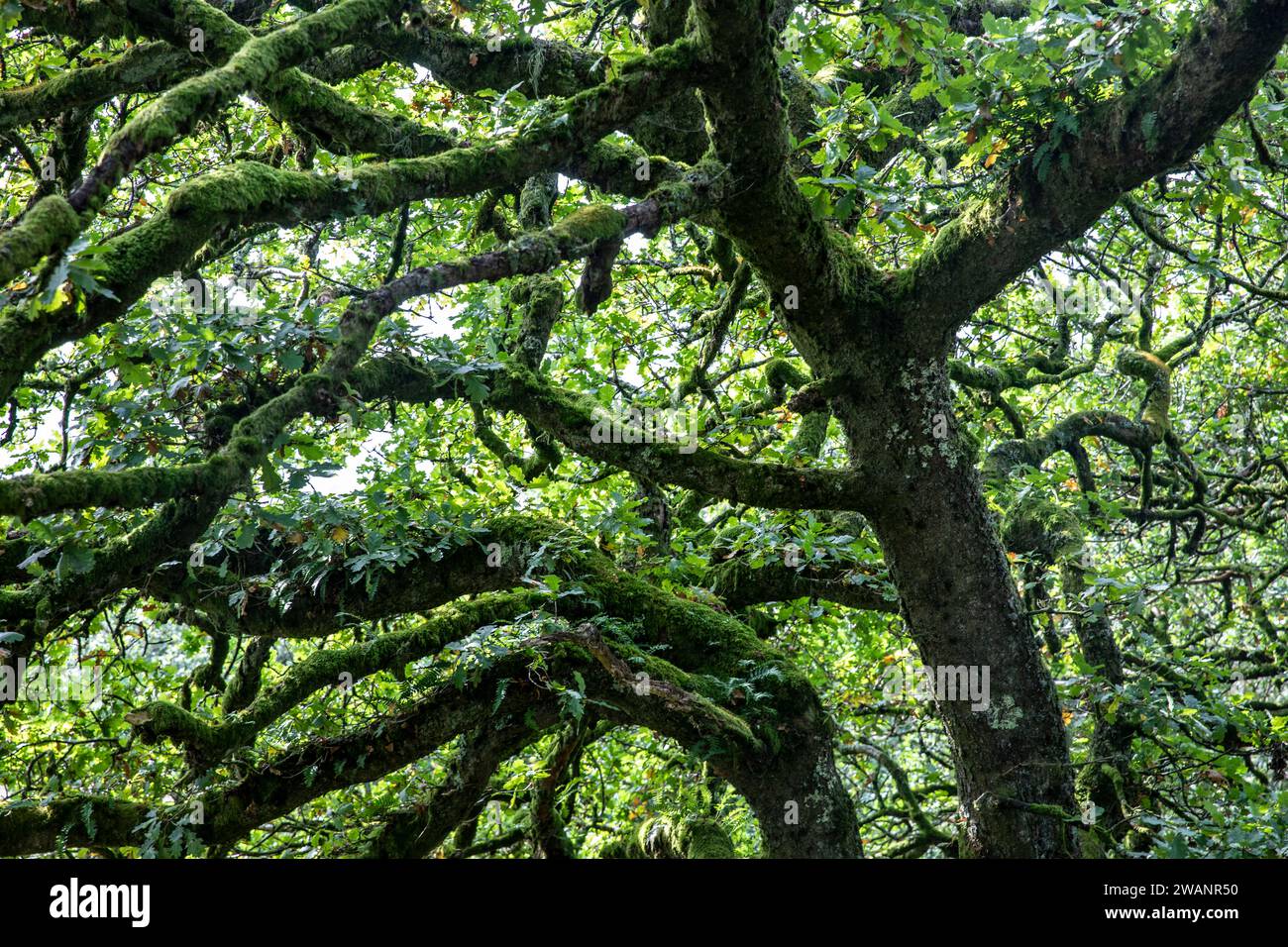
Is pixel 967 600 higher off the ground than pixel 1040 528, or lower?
lower

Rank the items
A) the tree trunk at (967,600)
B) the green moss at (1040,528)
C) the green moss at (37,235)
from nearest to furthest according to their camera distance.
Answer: the green moss at (37,235)
the tree trunk at (967,600)
the green moss at (1040,528)

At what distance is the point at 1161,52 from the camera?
507 cm

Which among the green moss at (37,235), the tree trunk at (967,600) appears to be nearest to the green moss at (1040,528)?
the tree trunk at (967,600)

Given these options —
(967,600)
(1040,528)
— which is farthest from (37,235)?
(1040,528)

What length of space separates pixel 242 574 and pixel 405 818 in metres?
1.76

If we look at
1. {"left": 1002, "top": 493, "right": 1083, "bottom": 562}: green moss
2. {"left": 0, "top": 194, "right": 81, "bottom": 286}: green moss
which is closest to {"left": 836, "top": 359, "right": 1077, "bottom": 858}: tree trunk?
{"left": 1002, "top": 493, "right": 1083, "bottom": 562}: green moss

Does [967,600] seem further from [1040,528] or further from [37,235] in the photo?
[37,235]

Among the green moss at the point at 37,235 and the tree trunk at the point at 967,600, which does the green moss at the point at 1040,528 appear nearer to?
the tree trunk at the point at 967,600

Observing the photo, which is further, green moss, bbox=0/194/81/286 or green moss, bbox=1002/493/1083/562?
green moss, bbox=1002/493/1083/562

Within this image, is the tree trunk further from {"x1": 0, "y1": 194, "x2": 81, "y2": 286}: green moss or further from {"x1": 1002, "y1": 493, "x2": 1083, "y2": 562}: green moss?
{"x1": 0, "y1": 194, "x2": 81, "y2": 286}: green moss

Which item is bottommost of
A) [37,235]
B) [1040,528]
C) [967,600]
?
[967,600]

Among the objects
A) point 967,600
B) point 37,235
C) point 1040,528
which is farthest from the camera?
point 1040,528

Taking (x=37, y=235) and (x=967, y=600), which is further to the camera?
(x=967, y=600)
